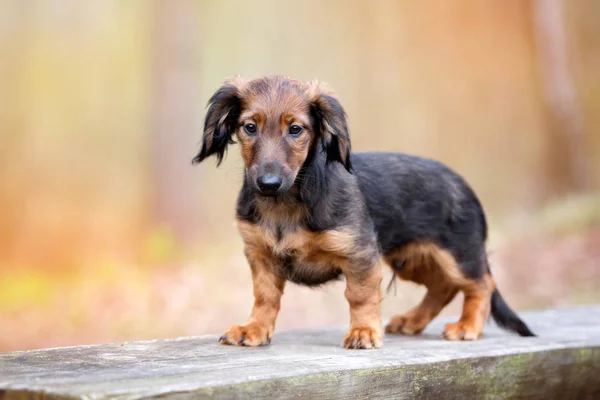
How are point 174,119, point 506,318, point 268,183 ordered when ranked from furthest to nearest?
1. point 174,119
2. point 506,318
3. point 268,183

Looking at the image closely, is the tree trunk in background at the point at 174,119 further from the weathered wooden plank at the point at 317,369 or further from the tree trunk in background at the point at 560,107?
the tree trunk in background at the point at 560,107

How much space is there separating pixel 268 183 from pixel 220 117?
59 cm

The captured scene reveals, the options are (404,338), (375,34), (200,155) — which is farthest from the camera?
(375,34)

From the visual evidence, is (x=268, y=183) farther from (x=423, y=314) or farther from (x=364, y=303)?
(x=423, y=314)

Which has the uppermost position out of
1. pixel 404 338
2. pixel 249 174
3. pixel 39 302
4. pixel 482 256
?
pixel 249 174

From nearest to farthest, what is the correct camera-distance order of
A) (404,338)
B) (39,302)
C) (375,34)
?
(404,338) < (39,302) < (375,34)

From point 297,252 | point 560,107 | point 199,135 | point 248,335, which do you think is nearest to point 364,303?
point 297,252

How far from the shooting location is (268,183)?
3.55 metres

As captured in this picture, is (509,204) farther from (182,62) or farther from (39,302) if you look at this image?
(39,302)

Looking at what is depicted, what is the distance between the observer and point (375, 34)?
14391 mm

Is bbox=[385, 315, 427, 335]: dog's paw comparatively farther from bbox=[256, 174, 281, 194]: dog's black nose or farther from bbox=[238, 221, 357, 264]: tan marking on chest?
bbox=[256, 174, 281, 194]: dog's black nose

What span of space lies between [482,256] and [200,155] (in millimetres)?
1715

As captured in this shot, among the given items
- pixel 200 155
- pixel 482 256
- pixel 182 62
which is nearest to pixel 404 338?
pixel 482 256

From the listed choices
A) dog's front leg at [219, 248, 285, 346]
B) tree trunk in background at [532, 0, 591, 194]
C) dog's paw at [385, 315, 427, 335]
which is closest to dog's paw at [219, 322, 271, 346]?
dog's front leg at [219, 248, 285, 346]
